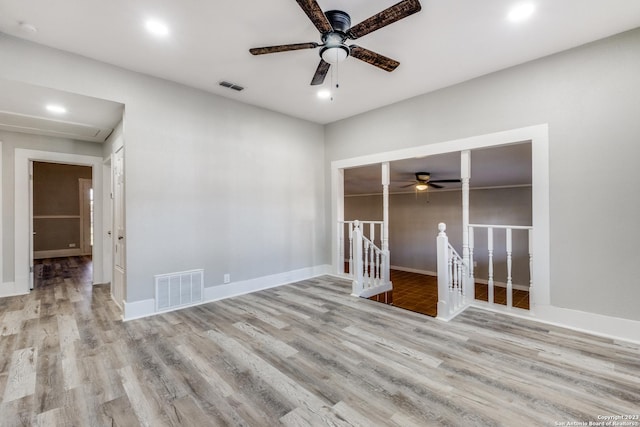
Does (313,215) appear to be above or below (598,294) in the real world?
above

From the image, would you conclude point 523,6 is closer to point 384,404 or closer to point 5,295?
point 384,404

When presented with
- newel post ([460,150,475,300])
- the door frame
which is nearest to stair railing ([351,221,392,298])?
newel post ([460,150,475,300])

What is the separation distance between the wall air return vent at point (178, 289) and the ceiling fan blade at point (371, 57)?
3.31m

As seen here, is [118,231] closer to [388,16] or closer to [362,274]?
[362,274]

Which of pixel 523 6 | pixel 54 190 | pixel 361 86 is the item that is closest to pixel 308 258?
pixel 361 86

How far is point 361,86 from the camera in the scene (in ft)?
12.9

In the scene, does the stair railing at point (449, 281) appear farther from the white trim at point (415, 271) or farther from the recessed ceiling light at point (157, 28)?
the white trim at point (415, 271)

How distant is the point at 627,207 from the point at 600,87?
123 centimetres

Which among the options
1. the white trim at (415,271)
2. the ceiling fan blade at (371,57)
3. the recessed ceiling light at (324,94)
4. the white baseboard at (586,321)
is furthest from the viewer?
the white trim at (415,271)

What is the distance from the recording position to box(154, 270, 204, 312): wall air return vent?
3633mm

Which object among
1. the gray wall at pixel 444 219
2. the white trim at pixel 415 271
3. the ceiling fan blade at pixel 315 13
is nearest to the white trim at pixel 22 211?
the ceiling fan blade at pixel 315 13

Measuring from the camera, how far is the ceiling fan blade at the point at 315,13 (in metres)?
1.99

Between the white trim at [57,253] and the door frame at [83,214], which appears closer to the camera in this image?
the white trim at [57,253]

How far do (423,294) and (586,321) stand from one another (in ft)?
16.1
